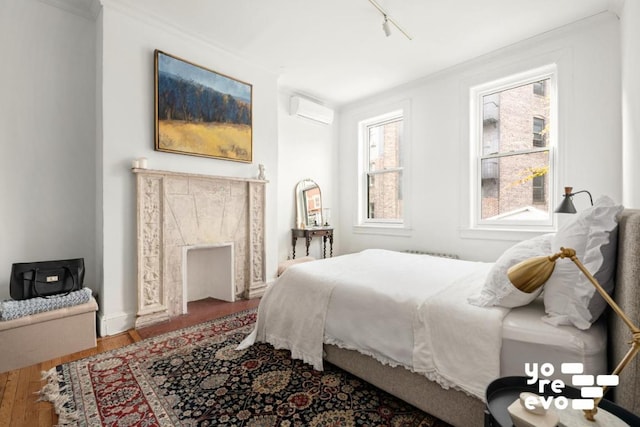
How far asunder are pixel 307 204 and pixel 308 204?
0.8 inches

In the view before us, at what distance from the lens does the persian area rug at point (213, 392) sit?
63.2 inches

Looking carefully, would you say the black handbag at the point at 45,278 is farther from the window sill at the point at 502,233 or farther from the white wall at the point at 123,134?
the window sill at the point at 502,233

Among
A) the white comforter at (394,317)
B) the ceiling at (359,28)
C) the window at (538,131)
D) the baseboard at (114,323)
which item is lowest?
the baseboard at (114,323)

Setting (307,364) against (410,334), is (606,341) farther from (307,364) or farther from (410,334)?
(307,364)

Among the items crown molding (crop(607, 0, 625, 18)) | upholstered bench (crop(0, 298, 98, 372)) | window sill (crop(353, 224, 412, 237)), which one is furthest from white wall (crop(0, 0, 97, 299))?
crown molding (crop(607, 0, 625, 18))

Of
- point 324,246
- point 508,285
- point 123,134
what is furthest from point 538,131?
point 123,134

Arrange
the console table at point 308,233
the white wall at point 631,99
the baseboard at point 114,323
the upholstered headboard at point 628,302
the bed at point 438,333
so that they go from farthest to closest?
1. the console table at point 308,233
2. the baseboard at point 114,323
3. the white wall at point 631,99
4. the bed at point 438,333
5. the upholstered headboard at point 628,302

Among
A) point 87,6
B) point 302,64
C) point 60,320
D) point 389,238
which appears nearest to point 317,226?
point 389,238

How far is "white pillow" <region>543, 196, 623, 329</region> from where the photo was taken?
1.19 m

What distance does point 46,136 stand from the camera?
109 inches

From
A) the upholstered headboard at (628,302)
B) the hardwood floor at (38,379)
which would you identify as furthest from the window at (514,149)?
the hardwood floor at (38,379)

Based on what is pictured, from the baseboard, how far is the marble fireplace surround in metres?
0.09

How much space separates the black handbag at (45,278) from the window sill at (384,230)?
371 centimetres

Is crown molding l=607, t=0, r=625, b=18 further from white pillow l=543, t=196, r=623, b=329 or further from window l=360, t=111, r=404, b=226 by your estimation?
white pillow l=543, t=196, r=623, b=329
